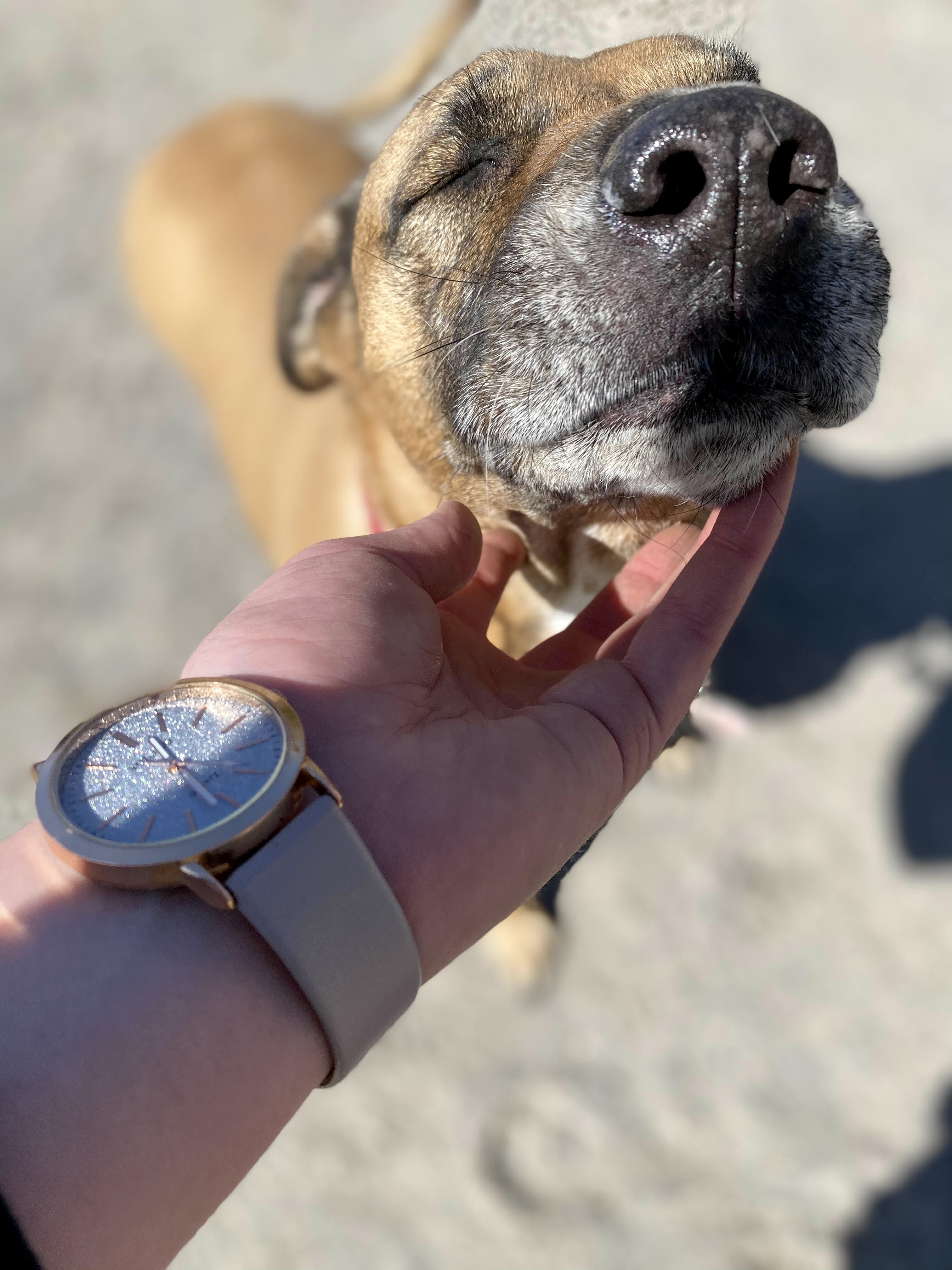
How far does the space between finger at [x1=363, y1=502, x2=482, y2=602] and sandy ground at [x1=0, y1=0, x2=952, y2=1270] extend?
2.82ft

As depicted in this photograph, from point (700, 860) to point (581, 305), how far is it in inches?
78.5

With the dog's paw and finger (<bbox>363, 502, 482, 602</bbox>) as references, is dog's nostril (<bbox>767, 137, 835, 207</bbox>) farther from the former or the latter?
the dog's paw

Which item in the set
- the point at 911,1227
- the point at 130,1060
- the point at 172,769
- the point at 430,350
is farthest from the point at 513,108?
the point at 911,1227

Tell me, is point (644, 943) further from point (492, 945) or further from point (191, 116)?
point (191, 116)

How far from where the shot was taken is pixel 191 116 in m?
5.21

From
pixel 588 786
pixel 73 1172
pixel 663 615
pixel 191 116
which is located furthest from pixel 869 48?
pixel 73 1172

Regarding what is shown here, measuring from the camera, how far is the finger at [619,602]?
1915mm

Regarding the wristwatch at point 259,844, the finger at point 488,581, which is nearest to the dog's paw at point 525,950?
the finger at point 488,581

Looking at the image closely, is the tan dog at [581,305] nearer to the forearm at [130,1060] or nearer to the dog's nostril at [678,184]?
the dog's nostril at [678,184]

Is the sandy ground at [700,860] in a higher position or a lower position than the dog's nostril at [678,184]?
lower

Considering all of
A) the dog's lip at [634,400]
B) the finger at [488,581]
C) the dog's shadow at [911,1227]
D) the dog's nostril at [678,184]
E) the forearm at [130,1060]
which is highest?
the dog's nostril at [678,184]

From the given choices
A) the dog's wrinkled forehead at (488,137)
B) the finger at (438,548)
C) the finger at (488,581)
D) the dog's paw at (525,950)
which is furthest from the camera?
the dog's paw at (525,950)

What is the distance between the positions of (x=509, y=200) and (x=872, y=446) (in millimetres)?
2618

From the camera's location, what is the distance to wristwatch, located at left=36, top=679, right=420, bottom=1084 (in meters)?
1.11
